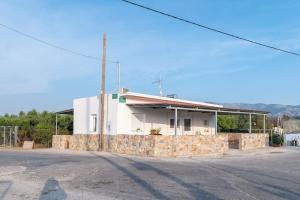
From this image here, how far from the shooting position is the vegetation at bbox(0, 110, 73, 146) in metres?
38.3

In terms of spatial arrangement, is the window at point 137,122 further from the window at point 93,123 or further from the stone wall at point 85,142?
the window at point 93,123

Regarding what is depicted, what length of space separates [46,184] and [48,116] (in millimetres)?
28844

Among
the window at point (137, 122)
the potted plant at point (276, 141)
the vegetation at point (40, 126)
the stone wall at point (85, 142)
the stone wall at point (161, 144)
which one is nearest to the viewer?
the stone wall at point (161, 144)

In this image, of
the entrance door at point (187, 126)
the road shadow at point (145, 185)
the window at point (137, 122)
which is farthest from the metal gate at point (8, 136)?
the road shadow at point (145, 185)

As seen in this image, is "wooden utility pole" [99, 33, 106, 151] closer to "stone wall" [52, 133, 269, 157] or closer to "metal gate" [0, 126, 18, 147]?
"stone wall" [52, 133, 269, 157]

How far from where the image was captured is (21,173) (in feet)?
57.1

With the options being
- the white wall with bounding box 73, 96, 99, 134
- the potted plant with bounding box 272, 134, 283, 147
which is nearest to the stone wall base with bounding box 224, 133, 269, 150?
the potted plant with bounding box 272, 134, 283, 147

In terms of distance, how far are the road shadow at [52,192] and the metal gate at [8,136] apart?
26.0 metres

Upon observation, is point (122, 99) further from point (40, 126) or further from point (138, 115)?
point (40, 126)

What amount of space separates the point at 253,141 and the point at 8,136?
21360 millimetres

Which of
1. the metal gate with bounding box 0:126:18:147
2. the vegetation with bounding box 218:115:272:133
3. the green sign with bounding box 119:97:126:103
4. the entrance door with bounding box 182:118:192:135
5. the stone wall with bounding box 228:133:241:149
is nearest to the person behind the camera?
the green sign with bounding box 119:97:126:103

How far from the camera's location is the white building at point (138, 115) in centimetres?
3039

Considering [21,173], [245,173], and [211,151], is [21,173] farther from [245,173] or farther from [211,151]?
[211,151]

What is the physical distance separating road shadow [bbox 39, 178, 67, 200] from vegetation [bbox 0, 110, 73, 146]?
949 inches
